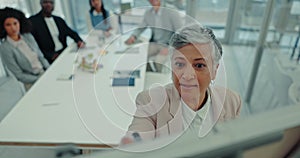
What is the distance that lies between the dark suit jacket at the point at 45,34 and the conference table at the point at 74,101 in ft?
0.90

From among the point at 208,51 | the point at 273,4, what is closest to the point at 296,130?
the point at 208,51

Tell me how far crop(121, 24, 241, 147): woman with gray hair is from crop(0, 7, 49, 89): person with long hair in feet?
Result: 5.71

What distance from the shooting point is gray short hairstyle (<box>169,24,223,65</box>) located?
20.4 inches

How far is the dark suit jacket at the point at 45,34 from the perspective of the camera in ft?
7.50

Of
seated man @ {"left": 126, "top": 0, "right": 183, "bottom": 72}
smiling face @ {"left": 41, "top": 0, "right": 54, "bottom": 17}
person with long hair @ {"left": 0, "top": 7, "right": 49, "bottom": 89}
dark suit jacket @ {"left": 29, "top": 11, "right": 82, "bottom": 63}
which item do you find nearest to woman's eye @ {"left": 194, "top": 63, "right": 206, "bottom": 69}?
seated man @ {"left": 126, "top": 0, "right": 183, "bottom": 72}

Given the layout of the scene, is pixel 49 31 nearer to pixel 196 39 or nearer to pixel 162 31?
pixel 162 31

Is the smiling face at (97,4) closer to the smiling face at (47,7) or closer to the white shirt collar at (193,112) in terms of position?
Result: the smiling face at (47,7)

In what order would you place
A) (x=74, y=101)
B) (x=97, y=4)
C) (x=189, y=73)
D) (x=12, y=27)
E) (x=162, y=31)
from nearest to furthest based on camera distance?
(x=189, y=73) → (x=162, y=31) → (x=74, y=101) → (x=12, y=27) → (x=97, y=4)

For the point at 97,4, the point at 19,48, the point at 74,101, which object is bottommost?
the point at 74,101

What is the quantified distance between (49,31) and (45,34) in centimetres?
5

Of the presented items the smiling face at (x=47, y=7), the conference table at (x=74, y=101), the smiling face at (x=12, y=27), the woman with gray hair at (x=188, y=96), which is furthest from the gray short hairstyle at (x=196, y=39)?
the smiling face at (x=47, y=7)

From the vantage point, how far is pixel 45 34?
2.34m

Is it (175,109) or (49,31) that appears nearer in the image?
(175,109)

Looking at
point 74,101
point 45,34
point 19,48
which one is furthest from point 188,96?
point 45,34
